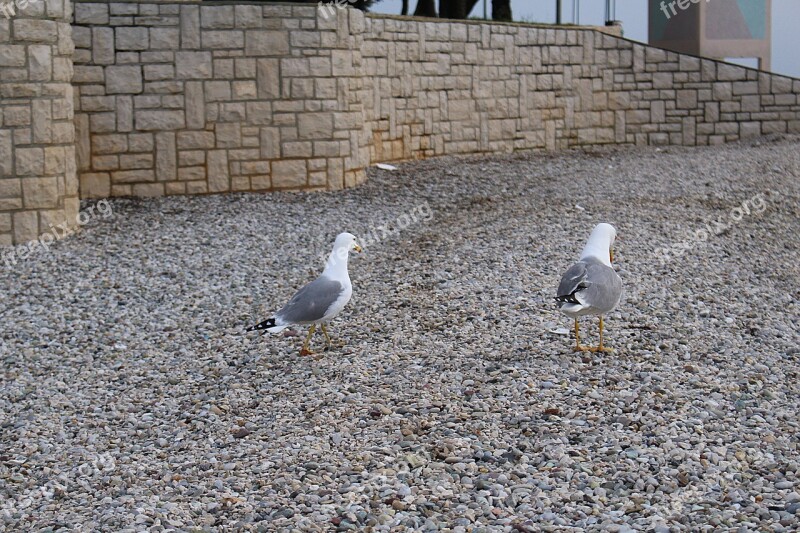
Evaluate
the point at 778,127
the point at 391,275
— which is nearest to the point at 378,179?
the point at 391,275

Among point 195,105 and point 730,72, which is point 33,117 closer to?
point 195,105

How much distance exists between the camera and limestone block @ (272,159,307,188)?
1256 centimetres

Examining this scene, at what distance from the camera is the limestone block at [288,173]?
12.6 meters

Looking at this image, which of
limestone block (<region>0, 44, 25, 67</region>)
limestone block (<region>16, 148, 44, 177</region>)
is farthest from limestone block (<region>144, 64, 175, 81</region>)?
limestone block (<region>16, 148, 44, 177</region>)

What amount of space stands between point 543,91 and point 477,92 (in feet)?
4.94

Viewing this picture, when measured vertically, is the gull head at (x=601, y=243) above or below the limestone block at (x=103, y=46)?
below

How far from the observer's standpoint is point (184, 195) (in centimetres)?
1227

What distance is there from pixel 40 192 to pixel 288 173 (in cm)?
337

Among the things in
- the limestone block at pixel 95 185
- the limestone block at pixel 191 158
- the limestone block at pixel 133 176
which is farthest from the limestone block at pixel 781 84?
the limestone block at pixel 95 185

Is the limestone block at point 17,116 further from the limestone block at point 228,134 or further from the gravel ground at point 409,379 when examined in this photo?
the limestone block at point 228,134

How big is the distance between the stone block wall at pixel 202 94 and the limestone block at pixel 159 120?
0.01 meters

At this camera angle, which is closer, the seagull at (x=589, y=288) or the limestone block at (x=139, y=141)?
the seagull at (x=589, y=288)

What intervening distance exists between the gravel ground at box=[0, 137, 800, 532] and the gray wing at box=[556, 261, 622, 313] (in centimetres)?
46

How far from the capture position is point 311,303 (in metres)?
6.21
